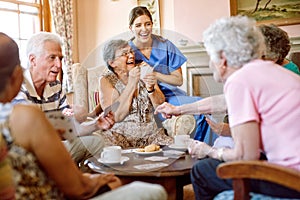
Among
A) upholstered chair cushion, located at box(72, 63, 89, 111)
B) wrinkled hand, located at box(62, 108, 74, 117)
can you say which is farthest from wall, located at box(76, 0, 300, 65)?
wrinkled hand, located at box(62, 108, 74, 117)

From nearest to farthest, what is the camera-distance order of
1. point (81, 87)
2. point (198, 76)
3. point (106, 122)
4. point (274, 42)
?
1. point (274, 42)
2. point (106, 122)
3. point (198, 76)
4. point (81, 87)

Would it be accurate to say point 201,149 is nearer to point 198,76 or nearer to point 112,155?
point 112,155

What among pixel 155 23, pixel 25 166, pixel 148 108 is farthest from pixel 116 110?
pixel 155 23

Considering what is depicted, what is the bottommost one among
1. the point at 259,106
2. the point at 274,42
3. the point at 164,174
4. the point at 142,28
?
the point at 164,174

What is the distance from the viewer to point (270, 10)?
4199mm

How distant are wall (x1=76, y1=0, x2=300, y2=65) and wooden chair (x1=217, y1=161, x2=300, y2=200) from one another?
8.96 feet

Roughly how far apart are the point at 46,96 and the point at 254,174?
5.79ft

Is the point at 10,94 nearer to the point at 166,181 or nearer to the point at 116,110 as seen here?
the point at 166,181

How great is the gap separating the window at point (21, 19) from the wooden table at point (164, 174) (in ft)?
8.74

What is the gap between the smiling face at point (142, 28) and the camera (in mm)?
3219

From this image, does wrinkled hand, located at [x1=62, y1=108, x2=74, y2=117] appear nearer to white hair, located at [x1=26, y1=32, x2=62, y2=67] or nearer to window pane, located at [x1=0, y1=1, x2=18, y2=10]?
white hair, located at [x1=26, y1=32, x2=62, y2=67]

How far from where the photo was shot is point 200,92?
345 cm

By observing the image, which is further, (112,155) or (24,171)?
(112,155)

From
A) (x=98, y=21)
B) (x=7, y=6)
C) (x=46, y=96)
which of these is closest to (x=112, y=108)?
(x=46, y=96)
